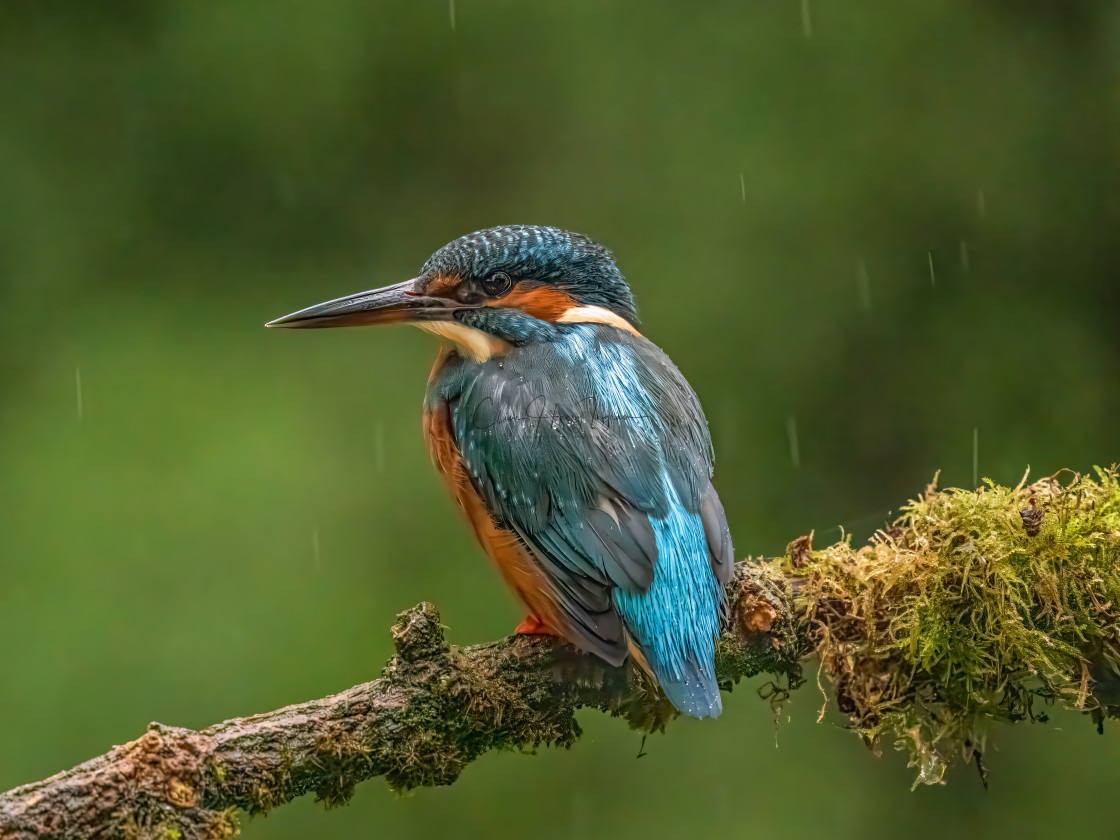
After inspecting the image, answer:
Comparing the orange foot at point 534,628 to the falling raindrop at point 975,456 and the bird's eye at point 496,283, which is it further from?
the falling raindrop at point 975,456

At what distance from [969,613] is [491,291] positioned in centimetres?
97

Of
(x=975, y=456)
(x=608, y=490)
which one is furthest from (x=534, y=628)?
(x=975, y=456)

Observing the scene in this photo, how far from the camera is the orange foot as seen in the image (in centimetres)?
182

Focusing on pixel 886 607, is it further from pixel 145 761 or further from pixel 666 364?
pixel 145 761

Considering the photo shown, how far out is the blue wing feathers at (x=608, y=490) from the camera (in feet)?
5.64

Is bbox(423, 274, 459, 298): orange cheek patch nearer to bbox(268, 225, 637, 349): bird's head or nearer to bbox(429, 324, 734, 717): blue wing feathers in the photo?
bbox(268, 225, 637, 349): bird's head

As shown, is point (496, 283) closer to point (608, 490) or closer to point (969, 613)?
point (608, 490)

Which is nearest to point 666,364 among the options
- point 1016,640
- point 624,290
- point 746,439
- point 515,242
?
point 624,290

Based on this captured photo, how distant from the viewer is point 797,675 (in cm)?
189

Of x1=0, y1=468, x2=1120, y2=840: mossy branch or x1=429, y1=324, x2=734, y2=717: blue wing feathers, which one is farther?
x1=429, y1=324, x2=734, y2=717: blue wing feathers

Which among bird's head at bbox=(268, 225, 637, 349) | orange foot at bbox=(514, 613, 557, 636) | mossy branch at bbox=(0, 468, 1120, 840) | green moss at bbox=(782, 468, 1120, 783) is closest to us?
mossy branch at bbox=(0, 468, 1120, 840)

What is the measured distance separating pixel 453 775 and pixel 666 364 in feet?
2.77

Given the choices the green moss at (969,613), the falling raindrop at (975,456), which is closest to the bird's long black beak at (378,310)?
the green moss at (969,613)

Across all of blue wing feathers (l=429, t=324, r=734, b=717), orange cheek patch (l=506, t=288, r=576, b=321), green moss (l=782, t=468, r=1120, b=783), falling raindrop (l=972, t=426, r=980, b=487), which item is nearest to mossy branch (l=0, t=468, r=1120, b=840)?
green moss (l=782, t=468, r=1120, b=783)
